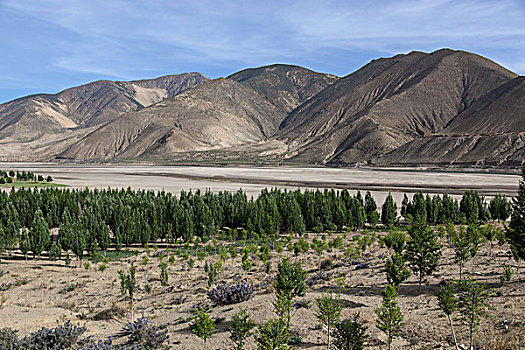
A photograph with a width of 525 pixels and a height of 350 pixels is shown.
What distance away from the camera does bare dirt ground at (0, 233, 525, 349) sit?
50.0 ft

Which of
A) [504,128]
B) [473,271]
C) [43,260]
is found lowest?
[43,260]

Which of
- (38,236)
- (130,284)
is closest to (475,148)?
(38,236)

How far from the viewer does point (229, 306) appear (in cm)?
1994

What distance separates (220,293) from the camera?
811 inches

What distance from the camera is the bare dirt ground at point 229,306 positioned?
50.0 ft

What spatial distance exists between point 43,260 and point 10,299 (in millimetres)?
12728

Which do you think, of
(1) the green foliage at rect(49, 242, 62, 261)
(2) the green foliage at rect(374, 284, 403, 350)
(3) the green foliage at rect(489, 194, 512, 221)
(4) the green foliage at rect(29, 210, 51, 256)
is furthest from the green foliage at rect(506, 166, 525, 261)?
(3) the green foliage at rect(489, 194, 512, 221)

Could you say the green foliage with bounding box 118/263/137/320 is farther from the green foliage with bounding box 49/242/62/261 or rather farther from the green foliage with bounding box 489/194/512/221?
the green foliage with bounding box 489/194/512/221

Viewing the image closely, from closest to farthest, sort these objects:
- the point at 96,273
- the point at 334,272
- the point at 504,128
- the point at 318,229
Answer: the point at 334,272
the point at 96,273
the point at 318,229
the point at 504,128

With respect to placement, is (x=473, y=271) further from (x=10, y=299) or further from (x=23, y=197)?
(x=23, y=197)

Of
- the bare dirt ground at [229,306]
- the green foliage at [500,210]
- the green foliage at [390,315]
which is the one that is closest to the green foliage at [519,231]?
the bare dirt ground at [229,306]

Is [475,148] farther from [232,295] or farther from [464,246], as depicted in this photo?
[232,295]

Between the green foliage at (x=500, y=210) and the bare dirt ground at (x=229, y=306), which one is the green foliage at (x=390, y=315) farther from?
the green foliage at (x=500, y=210)

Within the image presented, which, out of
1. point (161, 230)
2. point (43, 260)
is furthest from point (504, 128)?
point (43, 260)
